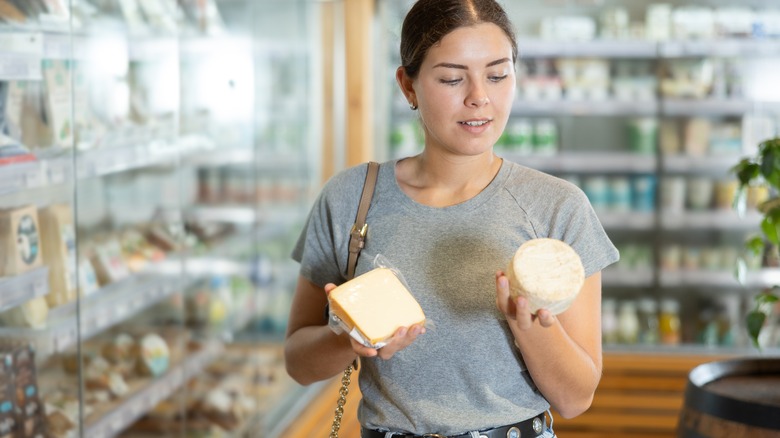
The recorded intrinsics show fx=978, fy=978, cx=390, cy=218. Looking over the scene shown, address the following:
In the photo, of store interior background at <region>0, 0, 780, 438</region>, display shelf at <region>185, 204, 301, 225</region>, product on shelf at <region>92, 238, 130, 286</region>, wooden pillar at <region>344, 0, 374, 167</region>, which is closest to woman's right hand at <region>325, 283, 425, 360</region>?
store interior background at <region>0, 0, 780, 438</region>

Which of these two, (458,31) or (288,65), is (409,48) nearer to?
(458,31)

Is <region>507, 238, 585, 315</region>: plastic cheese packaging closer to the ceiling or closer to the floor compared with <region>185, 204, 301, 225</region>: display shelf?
closer to the ceiling

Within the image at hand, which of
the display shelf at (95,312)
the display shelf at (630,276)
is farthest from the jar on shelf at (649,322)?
the display shelf at (95,312)

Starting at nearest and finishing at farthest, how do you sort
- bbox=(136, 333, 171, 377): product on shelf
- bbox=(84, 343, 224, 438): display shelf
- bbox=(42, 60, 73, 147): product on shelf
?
bbox=(42, 60, 73, 147): product on shelf, bbox=(84, 343, 224, 438): display shelf, bbox=(136, 333, 171, 377): product on shelf

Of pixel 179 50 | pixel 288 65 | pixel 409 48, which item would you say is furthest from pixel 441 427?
pixel 288 65

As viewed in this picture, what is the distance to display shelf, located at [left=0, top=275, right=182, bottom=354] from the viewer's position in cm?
218

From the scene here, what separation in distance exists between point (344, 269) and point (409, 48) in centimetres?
38

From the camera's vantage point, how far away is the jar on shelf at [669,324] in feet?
17.4

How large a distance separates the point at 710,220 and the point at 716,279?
318 millimetres

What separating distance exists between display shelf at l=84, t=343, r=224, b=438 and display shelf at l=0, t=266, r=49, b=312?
0.45m

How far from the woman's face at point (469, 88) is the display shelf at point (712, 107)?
3.90 meters

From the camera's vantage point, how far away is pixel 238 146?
379cm

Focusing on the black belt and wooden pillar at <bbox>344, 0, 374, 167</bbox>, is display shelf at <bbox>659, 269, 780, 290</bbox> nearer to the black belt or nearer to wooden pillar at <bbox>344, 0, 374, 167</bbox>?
wooden pillar at <bbox>344, 0, 374, 167</bbox>

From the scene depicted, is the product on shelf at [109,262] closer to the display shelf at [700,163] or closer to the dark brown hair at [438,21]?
the dark brown hair at [438,21]
